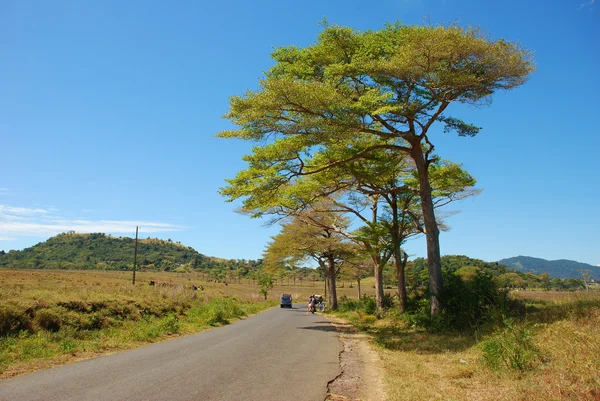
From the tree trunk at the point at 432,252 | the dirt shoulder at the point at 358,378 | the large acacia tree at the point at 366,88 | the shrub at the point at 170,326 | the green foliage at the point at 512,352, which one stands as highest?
the large acacia tree at the point at 366,88

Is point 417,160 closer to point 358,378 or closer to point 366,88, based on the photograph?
point 366,88

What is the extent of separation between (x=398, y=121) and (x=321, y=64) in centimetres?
372

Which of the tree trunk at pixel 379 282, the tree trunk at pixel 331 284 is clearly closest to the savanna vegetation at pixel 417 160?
the tree trunk at pixel 379 282

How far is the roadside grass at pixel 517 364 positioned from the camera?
5418 millimetres

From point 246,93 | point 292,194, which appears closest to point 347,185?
point 292,194

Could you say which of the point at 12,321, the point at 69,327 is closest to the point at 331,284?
the point at 69,327

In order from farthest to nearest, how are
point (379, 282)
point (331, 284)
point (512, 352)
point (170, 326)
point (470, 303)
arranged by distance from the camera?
point (331, 284) < point (379, 282) < point (170, 326) < point (470, 303) < point (512, 352)

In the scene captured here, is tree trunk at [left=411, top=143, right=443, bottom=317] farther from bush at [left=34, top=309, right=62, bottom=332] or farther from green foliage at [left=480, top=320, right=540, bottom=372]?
bush at [left=34, top=309, right=62, bottom=332]

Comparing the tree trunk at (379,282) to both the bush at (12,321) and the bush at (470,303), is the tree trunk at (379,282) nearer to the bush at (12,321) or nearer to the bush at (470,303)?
the bush at (470,303)

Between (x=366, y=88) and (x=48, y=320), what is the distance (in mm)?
14006

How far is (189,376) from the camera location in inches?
293

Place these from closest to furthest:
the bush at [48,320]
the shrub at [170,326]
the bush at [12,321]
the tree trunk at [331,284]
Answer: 1. the bush at [12,321]
2. the bush at [48,320]
3. the shrub at [170,326]
4. the tree trunk at [331,284]

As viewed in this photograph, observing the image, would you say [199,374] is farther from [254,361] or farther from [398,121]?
[398,121]

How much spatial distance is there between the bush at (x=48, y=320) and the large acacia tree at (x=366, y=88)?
815 centimetres
